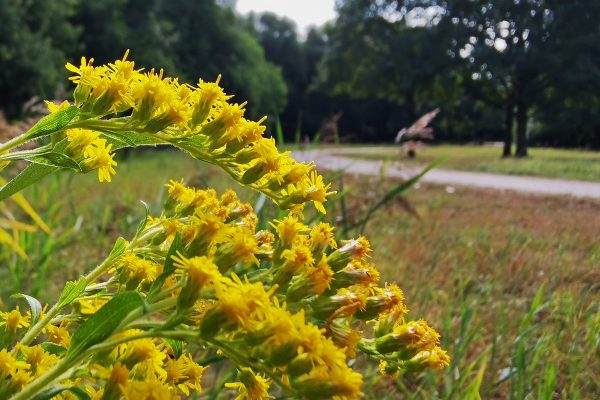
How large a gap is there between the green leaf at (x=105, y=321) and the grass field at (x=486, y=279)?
0.52 meters

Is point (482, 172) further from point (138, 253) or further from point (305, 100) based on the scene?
point (305, 100)

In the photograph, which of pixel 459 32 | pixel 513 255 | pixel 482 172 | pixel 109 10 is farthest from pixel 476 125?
pixel 513 255

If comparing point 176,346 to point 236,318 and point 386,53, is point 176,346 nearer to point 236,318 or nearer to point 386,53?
point 236,318

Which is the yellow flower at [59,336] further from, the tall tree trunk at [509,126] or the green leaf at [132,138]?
the tall tree trunk at [509,126]

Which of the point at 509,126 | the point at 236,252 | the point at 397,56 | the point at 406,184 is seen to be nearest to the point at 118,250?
the point at 236,252

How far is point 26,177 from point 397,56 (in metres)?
14.6

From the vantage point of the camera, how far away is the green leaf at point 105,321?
42cm

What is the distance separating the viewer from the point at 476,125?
14430mm

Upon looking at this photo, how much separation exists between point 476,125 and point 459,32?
2794mm

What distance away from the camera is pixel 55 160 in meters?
0.56

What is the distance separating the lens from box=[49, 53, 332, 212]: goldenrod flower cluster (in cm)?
57

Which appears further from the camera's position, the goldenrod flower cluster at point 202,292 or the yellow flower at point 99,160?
the yellow flower at point 99,160

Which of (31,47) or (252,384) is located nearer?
(252,384)

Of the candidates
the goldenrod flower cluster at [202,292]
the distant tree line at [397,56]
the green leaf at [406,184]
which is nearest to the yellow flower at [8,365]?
the goldenrod flower cluster at [202,292]
